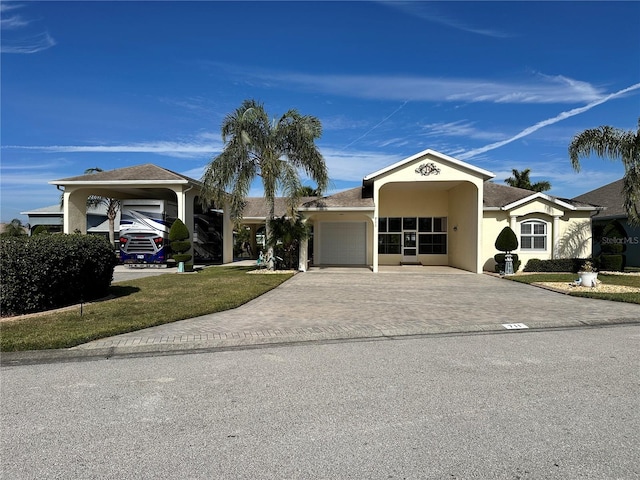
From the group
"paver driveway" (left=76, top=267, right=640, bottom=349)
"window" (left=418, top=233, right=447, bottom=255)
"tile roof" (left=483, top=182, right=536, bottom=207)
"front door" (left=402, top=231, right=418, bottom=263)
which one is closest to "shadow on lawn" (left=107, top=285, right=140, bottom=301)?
"paver driveway" (left=76, top=267, right=640, bottom=349)

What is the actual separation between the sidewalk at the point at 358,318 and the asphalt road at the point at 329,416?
63 centimetres

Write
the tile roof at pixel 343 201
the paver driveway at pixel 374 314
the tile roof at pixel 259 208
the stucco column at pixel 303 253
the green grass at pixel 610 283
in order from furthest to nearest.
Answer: the tile roof at pixel 259 208 < the tile roof at pixel 343 201 < the stucco column at pixel 303 253 < the green grass at pixel 610 283 < the paver driveway at pixel 374 314

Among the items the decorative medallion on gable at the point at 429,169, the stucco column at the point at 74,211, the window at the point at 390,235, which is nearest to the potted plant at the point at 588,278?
the decorative medallion on gable at the point at 429,169

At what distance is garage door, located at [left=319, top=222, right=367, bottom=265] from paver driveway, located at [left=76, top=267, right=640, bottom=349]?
10.5 metres

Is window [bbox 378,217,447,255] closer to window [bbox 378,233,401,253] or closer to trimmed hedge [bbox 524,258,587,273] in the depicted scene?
window [bbox 378,233,401,253]

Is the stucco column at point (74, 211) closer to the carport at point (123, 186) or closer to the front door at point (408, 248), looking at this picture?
the carport at point (123, 186)

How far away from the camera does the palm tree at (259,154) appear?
707 inches

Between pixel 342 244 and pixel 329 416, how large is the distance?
20574 mm

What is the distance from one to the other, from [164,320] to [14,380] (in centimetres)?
313

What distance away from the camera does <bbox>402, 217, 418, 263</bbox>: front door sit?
2478 centimetres

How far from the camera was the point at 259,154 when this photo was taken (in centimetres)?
1839

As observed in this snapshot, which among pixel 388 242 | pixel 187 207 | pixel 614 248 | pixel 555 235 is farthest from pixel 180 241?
pixel 614 248

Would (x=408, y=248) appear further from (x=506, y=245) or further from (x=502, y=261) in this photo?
(x=506, y=245)

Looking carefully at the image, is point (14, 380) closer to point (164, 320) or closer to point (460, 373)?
point (164, 320)
